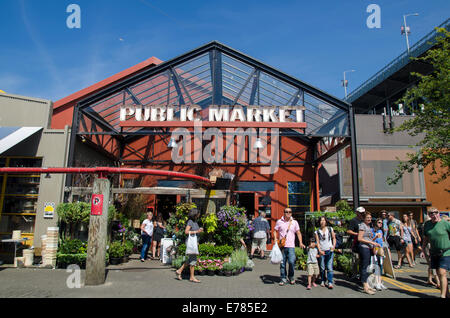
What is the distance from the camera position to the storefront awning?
10164 mm

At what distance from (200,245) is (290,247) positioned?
2.89m

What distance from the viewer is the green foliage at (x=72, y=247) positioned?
31.5ft

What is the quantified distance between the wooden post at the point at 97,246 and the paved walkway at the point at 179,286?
0.78 feet

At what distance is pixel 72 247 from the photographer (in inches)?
380

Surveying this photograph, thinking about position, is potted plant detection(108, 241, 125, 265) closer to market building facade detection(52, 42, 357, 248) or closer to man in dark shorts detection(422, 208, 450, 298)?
market building facade detection(52, 42, 357, 248)

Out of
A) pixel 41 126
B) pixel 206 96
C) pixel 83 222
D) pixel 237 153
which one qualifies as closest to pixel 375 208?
pixel 237 153

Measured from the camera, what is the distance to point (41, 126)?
11.9 meters

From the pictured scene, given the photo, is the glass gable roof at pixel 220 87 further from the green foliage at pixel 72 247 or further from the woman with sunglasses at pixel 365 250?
the woman with sunglasses at pixel 365 250

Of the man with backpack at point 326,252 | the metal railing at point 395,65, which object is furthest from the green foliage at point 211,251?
the metal railing at point 395,65

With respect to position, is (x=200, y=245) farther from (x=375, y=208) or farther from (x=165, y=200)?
(x=375, y=208)

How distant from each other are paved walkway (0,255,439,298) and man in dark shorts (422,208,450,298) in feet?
2.53

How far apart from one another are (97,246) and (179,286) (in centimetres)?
214

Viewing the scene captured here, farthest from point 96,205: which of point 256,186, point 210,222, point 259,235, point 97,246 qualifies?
point 256,186
